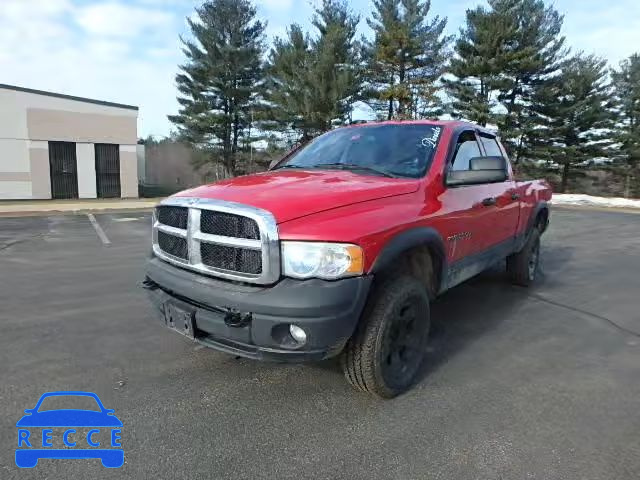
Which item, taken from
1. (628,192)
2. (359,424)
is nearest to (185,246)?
(359,424)

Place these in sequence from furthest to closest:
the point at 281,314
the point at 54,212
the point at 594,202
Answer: the point at 594,202, the point at 54,212, the point at 281,314

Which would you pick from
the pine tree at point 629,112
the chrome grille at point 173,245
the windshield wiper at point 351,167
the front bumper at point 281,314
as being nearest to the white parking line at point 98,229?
the chrome grille at point 173,245

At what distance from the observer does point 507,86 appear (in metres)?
27.2

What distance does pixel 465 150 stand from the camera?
3.97 metres

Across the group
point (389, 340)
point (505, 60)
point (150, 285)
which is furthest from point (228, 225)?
point (505, 60)

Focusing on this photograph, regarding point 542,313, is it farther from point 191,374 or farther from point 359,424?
point 191,374

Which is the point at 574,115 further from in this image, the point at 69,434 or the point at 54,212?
the point at 69,434

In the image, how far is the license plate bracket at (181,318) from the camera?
2.62 metres

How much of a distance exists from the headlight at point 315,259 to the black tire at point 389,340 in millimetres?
370

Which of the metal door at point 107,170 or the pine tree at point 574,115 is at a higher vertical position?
the pine tree at point 574,115

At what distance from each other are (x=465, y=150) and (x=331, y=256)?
2189mm

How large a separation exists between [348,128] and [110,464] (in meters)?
3.31

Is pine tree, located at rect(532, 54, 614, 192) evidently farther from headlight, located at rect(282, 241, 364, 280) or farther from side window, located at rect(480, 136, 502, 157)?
headlight, located at rect(282, 241, 364, 280)

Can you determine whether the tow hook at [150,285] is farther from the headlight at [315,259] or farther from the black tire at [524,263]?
the black tire at [524,263]
